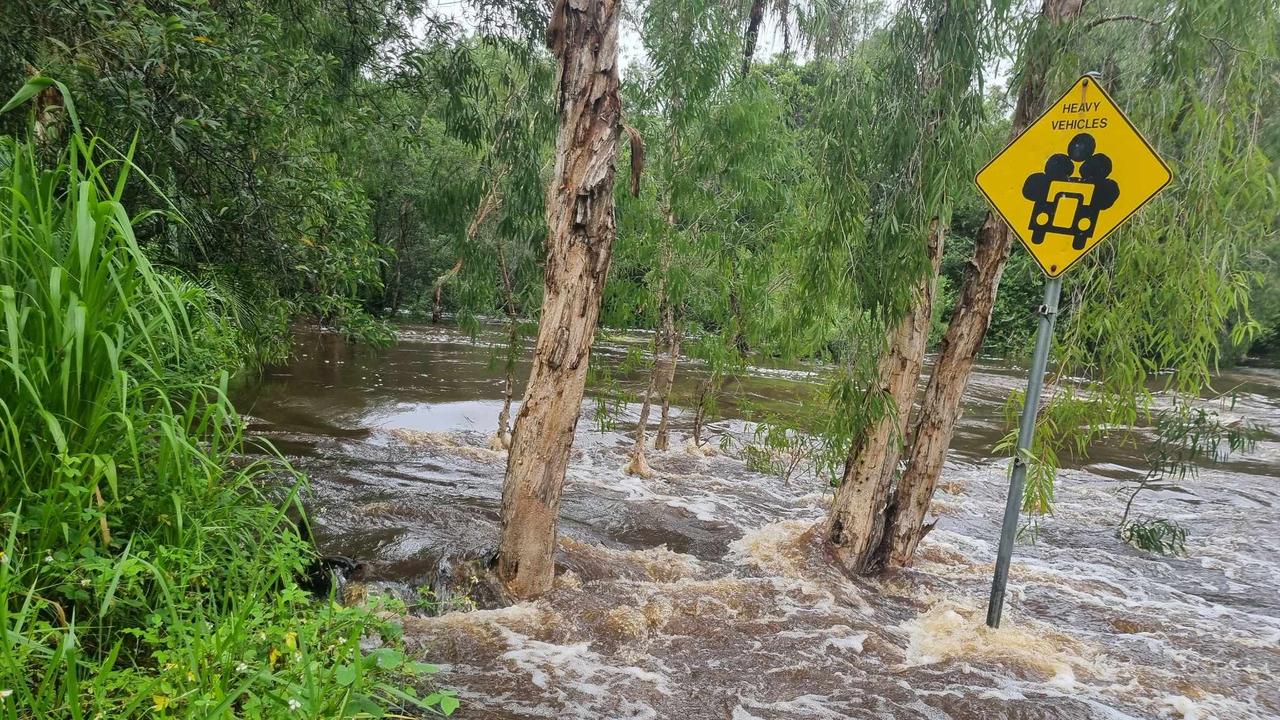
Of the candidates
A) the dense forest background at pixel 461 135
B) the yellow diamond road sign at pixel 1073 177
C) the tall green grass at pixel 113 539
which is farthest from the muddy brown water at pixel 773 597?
the yellow diamond road sign at pixel 1073 177

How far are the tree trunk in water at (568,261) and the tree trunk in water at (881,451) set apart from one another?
224 centimetres

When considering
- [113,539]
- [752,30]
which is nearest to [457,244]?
[752,30]

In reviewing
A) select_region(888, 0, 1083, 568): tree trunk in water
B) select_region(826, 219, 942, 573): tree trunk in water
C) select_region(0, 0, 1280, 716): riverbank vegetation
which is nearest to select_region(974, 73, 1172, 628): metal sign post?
select_region(0, 0, 1280, 716): riverbank vegetation

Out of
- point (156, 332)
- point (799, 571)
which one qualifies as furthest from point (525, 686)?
point (799, 571)

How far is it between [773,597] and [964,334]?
2243 millimetres

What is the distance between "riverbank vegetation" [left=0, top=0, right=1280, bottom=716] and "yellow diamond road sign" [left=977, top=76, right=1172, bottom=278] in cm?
60

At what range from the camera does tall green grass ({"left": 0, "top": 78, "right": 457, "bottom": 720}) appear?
1.91m

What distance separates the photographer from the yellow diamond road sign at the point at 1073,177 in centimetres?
383

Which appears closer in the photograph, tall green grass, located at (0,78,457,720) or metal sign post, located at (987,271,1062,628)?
tall green grass, located at (0,78,457,720)

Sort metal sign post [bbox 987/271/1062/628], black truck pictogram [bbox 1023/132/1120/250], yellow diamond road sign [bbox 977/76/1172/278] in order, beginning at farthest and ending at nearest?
metal sign post [bbox 987/271/1062/628]
black truck pictogram [bbox 1023/132/1120/250]
yellow diamond road sign [bbox 977/76/1172/278]

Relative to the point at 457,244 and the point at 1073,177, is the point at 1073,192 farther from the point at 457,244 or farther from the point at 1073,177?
the point at 457,244

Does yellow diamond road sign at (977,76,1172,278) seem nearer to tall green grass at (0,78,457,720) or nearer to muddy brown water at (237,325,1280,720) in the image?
muddy brown water at (237,325,1280,720)

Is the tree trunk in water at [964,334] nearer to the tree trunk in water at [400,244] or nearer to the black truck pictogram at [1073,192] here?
the black truck pictogram at [1073,192]

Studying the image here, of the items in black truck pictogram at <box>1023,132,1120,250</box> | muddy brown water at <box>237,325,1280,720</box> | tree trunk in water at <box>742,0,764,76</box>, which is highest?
tree trunk in water at <box>742,0,764,76</box>
